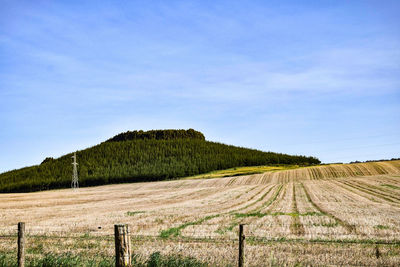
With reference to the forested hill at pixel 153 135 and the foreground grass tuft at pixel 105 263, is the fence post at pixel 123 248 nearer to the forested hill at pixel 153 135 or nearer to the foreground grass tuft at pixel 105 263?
the foreground grass tuft at pixel 105 263

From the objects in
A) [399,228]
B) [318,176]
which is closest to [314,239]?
[399,228]

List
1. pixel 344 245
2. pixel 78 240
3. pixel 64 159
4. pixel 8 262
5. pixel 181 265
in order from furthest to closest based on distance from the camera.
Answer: pixel 64 159 → pixel 78 240 → pixel 344 245 → pixel 8 262 → pixel 181 265

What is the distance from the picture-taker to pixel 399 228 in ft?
73.3

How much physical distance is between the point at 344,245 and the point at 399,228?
21.0ft

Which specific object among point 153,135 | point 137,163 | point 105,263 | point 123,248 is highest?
point 153,135

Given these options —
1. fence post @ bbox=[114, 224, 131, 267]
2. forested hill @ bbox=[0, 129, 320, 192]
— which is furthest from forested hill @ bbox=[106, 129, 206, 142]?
fence post @ bbox=[114, 224, 131, 267]

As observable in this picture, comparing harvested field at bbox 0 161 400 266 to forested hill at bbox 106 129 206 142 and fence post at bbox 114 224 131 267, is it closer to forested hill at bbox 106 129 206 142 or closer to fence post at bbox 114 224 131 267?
fence post at bbox 114 224 131 267

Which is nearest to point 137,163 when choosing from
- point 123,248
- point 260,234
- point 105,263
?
point 260,234

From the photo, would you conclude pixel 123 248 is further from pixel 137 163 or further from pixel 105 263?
pixel 137 163

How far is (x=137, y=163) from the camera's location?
376ft

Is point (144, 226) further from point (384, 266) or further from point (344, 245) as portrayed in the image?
point (384, 266)

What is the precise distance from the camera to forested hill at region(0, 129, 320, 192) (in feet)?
337

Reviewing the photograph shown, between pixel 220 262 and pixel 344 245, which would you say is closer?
pixel 220 262

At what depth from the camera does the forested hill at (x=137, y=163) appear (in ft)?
337
